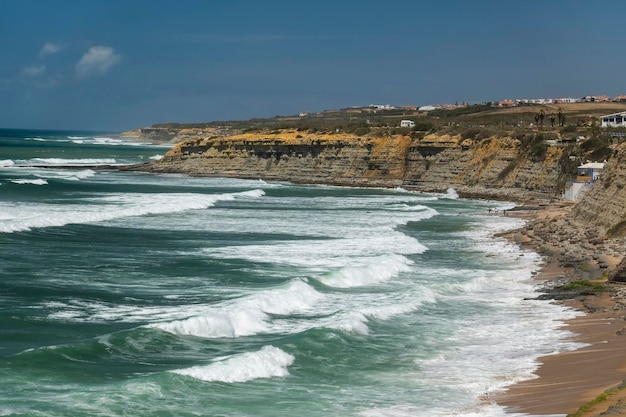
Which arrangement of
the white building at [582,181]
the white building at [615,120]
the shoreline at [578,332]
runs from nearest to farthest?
the shoreline at [578,332] → the white building at [582,181] → the white building at [615,120]

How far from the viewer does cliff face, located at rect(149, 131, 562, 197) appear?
243 feet

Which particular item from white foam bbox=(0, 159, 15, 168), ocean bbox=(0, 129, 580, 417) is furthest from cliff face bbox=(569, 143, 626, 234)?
white foam bbox=(0, 159, 15, 168)

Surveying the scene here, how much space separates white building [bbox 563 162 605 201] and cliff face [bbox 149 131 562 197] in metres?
3.85

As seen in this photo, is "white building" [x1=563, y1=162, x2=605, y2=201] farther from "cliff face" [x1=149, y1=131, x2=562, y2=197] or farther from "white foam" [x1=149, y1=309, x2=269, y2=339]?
"white foam" [x1=149, y1=309, x2=269, y2=339]

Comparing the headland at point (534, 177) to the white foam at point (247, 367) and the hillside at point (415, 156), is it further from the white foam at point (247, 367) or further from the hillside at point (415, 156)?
the white foam at point (247, 367)

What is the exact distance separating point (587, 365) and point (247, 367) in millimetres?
6902

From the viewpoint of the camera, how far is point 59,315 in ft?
75.8

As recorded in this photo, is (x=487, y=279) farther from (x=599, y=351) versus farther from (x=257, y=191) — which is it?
(x=257, y=191)

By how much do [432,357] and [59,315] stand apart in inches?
365

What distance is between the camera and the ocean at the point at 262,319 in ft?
55.6

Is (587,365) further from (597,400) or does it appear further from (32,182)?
(32,182)

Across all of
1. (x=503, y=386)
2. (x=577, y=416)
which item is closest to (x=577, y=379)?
(x=503, y=386)

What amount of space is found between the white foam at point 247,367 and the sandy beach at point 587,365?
4588 mm

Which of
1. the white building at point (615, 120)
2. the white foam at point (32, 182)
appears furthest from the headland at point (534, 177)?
the white foam at point (32, 182)
